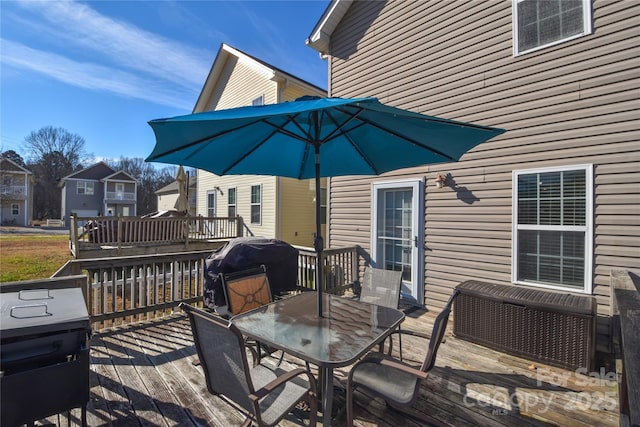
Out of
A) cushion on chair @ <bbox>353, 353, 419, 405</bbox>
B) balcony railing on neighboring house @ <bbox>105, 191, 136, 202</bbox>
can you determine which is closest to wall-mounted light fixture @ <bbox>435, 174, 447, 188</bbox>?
cushion on chair @ <bbox>353, 353, 419, 405</bbox>

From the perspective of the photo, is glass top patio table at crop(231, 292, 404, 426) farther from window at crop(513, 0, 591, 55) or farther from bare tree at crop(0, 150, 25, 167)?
bare tree at crop(0, 150, 25, 167)

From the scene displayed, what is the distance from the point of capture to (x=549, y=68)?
3844 mm

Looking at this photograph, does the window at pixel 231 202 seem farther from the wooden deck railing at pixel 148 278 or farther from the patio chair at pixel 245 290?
the patio chair at pixel 245 290

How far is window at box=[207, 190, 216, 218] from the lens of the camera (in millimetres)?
13336

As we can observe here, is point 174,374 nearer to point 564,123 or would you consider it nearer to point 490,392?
point 490,392

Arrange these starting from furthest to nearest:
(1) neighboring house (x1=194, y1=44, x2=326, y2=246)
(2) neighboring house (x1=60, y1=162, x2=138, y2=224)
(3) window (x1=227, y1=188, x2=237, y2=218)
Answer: (2) neighboring house (x1=60, y1=162, x2=138, y2=224), (3) window (x1=227, y1=188, x2=237, y2=218), (1) neighboring house (x1=194, y1=44, x2=326, y2=246)

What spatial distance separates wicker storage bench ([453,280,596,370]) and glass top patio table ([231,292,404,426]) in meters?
1.61

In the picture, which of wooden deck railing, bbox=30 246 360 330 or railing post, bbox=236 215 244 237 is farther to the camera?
railing post, bbox=236 215 244 237

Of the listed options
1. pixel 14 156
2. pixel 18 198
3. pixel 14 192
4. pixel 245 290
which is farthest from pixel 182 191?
pixel 14 156

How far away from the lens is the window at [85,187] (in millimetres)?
33562

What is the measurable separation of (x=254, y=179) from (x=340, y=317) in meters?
8.94

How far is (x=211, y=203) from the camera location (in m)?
13.6

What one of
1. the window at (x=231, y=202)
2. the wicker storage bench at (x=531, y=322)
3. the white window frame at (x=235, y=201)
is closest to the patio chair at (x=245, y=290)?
the wicker storage bench at (x=531, y=322)

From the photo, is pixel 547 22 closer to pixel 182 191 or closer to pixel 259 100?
pixel 259 100
